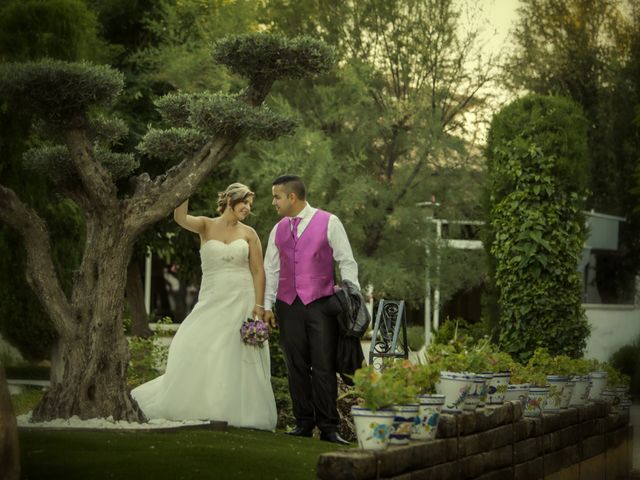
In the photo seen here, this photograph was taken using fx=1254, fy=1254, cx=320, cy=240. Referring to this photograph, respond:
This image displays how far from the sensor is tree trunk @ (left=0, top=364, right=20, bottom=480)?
6617mm

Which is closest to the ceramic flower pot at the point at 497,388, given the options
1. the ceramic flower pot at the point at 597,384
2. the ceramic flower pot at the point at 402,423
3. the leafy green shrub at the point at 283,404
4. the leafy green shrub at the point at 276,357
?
the ceramic flower pot at the point at 402,423

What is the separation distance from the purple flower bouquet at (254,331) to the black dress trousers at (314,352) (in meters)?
0.79

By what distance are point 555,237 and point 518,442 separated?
18.7 ft

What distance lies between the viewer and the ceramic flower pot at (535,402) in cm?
988

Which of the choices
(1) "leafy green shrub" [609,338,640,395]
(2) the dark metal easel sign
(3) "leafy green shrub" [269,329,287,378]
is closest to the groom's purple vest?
(2) the dark metal easel sign

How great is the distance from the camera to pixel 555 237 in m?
14.5

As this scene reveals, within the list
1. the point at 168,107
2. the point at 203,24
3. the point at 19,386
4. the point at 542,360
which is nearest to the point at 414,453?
the point at 542,360

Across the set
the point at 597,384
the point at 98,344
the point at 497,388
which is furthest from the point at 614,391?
the point at 98,344

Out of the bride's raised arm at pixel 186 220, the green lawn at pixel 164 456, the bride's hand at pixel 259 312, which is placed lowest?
the green lawn at pixel 164 456

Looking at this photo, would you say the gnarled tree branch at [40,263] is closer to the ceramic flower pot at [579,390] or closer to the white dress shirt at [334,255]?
the white dress shirt at [334,255]

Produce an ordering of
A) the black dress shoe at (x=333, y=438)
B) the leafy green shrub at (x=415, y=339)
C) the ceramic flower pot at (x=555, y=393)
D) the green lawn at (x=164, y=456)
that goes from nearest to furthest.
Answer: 1. the green lawn at (x=164, y=456)
2. the black dress shoe at (x=333, y=438)
3. the ceramic flower pot at (x=555, y=393)
4. the leafy green shrub at (x=415, y=339)

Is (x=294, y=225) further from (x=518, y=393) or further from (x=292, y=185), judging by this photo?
(x=518, y=393)

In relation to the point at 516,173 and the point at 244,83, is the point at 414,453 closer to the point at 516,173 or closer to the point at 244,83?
the point at 516,173

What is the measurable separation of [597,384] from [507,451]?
3.59 metres
